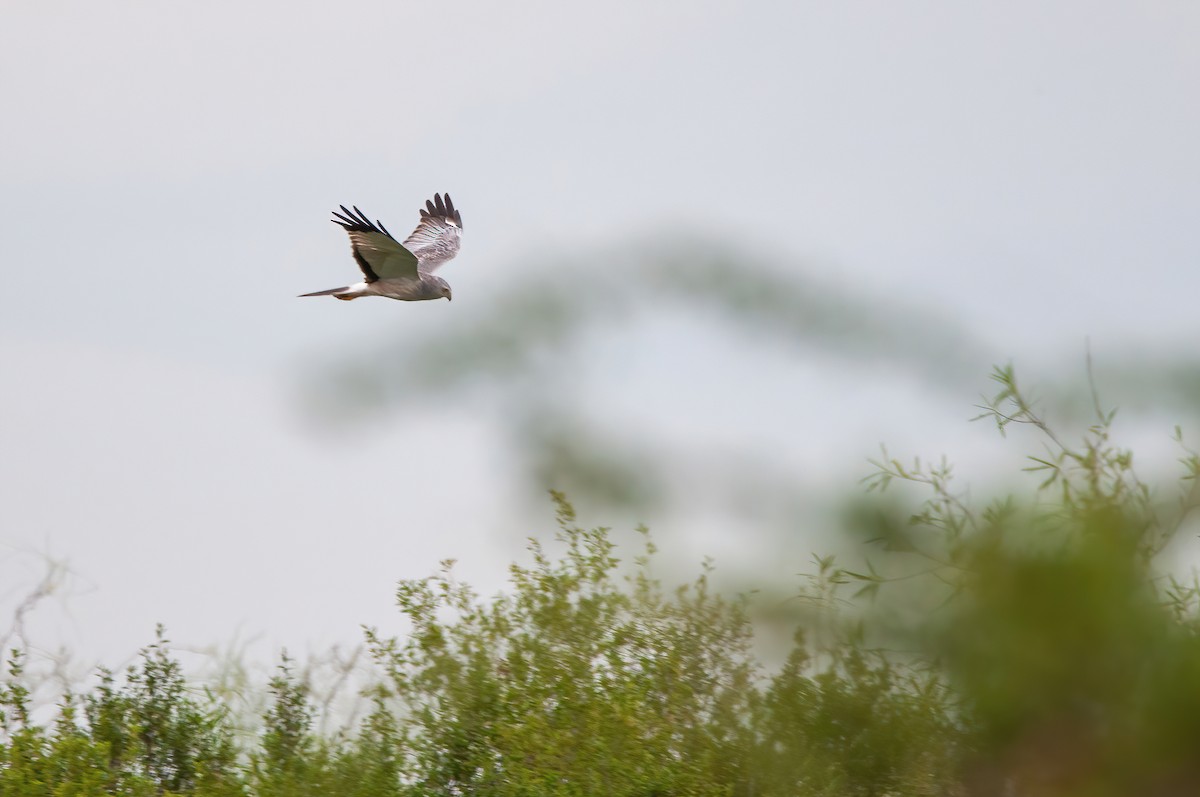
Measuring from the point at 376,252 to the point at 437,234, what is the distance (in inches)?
201

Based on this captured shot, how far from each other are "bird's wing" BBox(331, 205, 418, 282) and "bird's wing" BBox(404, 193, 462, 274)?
2941mm

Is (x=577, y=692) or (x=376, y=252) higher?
(x=376, y=252)

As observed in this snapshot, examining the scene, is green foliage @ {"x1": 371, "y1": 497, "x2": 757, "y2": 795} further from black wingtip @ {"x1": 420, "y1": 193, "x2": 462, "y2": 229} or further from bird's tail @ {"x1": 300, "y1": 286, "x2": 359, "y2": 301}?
black wingtip @ {"x1": 420, "y1": 193, "x2": 462, "y2": 229}

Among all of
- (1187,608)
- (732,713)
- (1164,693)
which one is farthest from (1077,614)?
(732,713)

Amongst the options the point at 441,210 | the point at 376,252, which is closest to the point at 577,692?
the point at 376,252

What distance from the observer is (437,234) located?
20797 millimetres

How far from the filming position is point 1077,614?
191 inches

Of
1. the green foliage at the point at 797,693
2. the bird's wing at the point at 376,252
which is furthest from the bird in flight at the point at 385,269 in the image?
the green foliage at the point at 797,693

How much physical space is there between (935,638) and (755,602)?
3.92 feet

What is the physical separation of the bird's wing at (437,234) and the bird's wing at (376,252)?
294 centimetres

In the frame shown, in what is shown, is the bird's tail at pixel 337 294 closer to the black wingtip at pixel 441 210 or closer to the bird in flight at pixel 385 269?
the bird in flight at pixel 385 269

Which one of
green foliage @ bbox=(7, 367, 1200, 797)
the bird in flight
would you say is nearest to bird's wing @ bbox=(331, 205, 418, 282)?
the bird in flight

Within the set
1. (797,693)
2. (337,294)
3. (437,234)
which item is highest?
(437,234)

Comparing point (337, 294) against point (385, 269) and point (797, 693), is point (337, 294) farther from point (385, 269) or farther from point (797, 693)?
point (797, 693)
